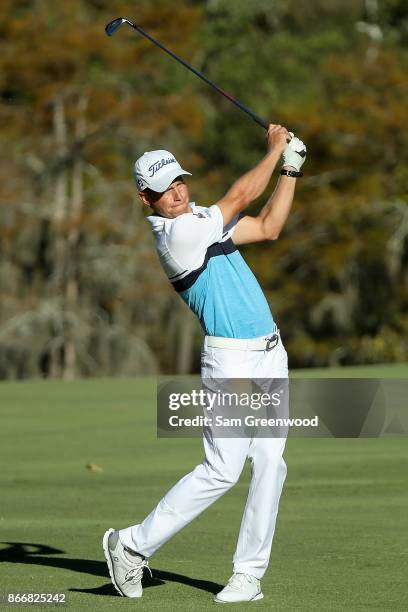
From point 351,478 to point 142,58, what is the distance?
94.5ft

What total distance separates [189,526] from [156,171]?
3.10 meters

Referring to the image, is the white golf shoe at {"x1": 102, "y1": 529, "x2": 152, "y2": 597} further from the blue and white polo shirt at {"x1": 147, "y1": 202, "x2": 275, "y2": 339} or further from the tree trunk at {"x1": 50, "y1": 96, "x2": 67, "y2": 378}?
the tree trunk at {"x1": 50, "y1": 96, "x2": 67, "y2": 378}

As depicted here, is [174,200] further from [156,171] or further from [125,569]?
[125,569]

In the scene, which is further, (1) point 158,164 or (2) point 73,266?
(2) point 73,266

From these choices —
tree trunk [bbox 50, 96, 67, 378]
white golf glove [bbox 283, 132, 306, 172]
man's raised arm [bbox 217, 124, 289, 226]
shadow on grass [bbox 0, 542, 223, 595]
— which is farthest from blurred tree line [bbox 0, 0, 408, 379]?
man's raised arm [bbox 217, 124, 289, 226]

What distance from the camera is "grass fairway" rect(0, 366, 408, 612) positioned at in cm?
693

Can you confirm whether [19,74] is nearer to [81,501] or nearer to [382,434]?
[382,434]

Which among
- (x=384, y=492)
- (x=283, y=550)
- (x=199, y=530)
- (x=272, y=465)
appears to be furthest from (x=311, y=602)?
(x=384, y=492)

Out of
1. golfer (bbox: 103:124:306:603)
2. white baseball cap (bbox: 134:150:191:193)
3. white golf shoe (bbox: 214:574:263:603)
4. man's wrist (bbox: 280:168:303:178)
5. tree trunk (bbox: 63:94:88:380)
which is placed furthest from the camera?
tree trunk (bbox: 63:94:88:380)

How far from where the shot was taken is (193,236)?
6652 millimetres

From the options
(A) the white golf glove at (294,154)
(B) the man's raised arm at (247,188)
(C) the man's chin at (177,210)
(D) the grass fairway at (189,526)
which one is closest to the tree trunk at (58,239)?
(D) the grass fairway at (189,526)

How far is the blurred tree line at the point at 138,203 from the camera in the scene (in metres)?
34.8

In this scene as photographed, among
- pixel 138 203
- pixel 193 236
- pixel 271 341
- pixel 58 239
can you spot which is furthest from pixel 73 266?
pixel 193 236

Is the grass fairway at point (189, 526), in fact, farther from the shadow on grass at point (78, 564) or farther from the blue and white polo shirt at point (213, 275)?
the blue and white polo shirt at point (213, 275)
